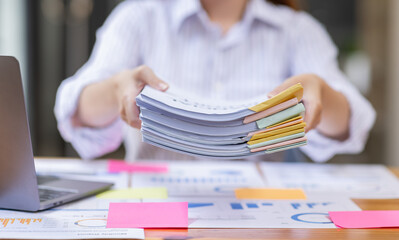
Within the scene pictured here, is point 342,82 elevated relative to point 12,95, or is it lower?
lower

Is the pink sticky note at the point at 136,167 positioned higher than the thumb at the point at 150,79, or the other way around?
A: the thumb at the point at 150,79

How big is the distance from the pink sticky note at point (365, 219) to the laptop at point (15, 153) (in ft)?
1.33

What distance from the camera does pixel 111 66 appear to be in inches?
48.6

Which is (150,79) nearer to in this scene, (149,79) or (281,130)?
(149,79)

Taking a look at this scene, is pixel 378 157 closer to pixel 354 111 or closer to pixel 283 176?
pixel 354 111

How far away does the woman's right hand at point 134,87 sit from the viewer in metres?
0.79

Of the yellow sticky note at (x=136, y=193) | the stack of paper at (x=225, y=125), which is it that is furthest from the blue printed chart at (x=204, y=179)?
the stack of paper at (x=225, y=125)

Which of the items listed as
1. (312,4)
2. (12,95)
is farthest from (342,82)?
(312,4)

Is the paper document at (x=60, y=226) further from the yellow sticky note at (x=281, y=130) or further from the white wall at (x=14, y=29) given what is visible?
the white wall at (x=14, y=29)

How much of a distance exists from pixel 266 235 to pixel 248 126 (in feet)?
0.53

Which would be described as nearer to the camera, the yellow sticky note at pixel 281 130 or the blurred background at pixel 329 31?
the yellow sticky note at pixel 281 130

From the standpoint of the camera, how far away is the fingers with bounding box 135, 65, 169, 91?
803 millimetres

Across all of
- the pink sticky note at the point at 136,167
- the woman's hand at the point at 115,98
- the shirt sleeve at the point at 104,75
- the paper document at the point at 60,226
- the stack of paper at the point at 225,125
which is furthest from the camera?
the shirt sleeve at the point at 104,75

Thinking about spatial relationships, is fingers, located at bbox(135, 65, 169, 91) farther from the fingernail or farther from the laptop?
the laptop
